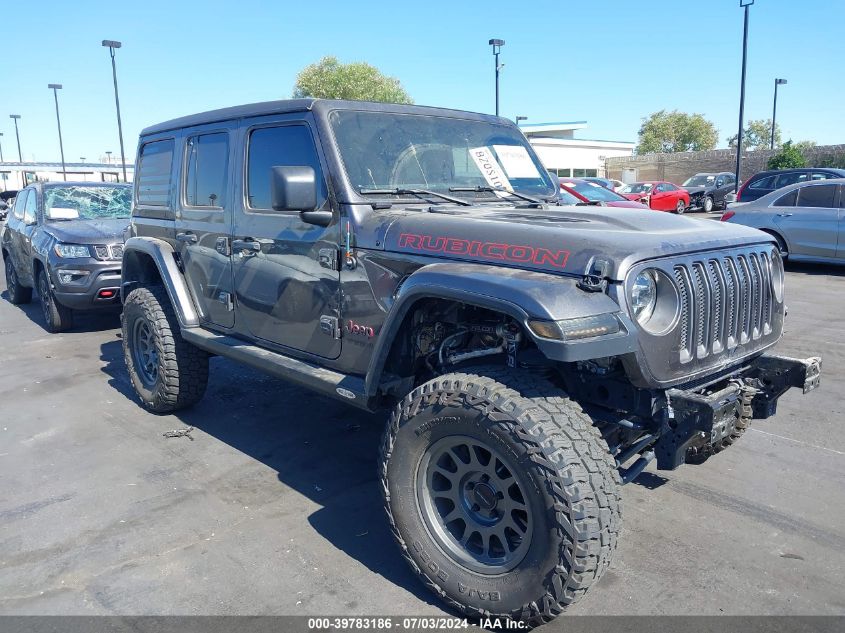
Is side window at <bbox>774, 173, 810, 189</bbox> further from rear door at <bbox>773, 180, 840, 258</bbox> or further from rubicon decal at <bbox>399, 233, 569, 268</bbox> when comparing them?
rubicon decal at <bbox>399, 233, 569, 268</bbox>

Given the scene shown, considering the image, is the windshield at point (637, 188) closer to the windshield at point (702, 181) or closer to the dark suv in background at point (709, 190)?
the dark suv in background at point (709, 190)

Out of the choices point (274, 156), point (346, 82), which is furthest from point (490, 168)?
point (346, 82)

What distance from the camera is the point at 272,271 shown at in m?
3.93

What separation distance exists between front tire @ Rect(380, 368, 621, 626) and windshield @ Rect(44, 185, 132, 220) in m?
7.19

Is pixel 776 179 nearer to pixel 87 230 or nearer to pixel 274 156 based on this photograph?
pixel 87 230

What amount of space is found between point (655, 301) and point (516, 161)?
1874 millimetres

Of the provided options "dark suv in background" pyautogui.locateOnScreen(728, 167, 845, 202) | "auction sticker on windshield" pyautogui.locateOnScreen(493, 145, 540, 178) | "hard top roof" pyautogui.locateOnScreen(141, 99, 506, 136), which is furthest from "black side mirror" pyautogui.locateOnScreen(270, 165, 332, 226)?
"dark suv in background" pyautogui.locateOnScreen(728, 167, 845, 202)

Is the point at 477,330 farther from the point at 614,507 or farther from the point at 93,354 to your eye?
the point at 93,354

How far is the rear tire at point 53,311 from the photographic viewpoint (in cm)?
803

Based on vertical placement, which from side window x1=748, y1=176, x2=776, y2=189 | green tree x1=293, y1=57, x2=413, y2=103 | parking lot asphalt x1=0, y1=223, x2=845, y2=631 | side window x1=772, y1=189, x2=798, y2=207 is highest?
green tree x1=293, y1=57, x2=413, y2=103

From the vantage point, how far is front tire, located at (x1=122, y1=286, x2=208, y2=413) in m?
4.93

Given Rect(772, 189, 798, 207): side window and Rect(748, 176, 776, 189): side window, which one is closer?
Rect(772, 189, 798, 207): side window

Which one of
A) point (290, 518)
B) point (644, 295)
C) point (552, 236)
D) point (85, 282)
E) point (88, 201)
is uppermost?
point (88, 201)

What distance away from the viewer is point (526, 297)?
2.53 meters
